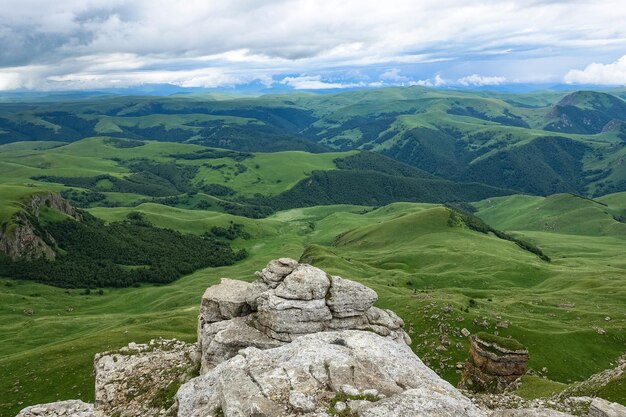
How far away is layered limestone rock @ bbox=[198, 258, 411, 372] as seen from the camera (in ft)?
155

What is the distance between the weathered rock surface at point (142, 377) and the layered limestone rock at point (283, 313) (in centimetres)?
481

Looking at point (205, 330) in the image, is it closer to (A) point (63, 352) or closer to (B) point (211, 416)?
(B) point (211, 416)

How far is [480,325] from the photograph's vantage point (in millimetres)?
89750

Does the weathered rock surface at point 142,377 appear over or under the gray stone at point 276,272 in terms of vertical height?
under

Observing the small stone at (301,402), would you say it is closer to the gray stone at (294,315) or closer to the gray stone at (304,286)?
the gray stone at (294,315)

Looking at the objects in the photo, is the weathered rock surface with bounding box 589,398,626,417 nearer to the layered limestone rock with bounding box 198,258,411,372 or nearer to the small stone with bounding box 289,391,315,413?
the layered limestone rock with bounding box 198,258,411,372

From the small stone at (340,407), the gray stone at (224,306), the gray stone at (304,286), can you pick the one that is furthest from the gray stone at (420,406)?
the gray stone at (224,306)

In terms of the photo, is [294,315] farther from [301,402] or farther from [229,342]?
[301,402]

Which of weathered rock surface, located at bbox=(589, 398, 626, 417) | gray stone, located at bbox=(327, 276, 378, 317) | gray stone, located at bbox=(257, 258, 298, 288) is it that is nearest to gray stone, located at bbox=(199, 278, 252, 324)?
gray stone, located at bbox=(257, 258, 298, 288)

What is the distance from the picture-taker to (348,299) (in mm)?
50344

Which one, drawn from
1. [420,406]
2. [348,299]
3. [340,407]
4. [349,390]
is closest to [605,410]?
[420,406]

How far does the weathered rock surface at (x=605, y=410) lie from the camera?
35.4 metres

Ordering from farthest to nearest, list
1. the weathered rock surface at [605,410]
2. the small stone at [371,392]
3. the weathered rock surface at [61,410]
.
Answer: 1. the weathered rock surface at [61,410]
2. the weathered rock surface at [605,410]
3. the small stone at [371,392]

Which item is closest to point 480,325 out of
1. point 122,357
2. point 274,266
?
point 274,266
